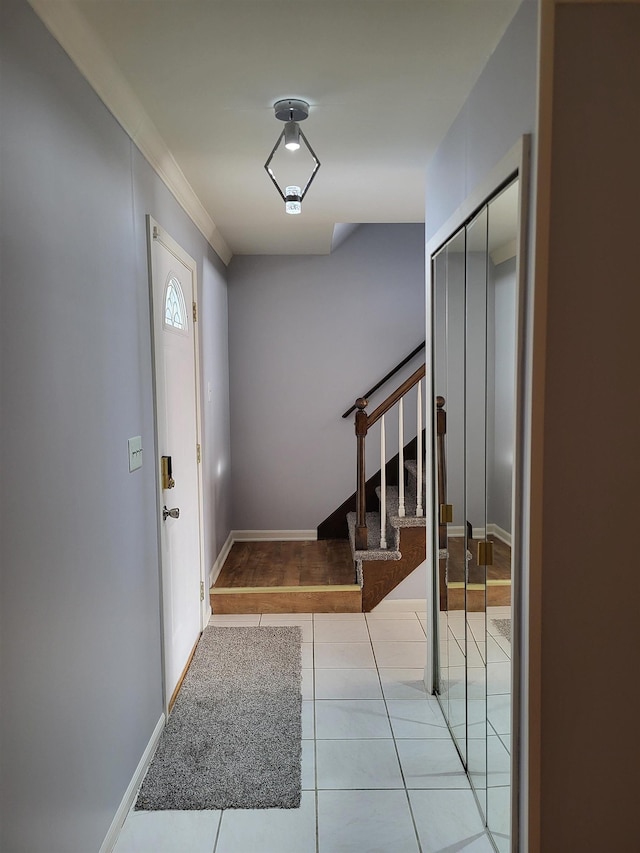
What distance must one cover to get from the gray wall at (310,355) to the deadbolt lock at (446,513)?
7.61ft

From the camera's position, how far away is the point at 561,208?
1392 mm

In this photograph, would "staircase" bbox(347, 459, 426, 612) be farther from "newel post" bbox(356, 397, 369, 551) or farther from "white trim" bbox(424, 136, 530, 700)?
"white trim" bbox(424, 136, 530, 700)

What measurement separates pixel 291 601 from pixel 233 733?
1330 millimetres

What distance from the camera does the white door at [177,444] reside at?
8.42ft

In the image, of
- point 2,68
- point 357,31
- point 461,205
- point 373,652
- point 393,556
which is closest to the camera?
point 2,68

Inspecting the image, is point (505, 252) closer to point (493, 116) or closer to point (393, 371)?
point (493, 116)

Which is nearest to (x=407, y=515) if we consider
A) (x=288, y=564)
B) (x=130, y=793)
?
(x=288, y=564)

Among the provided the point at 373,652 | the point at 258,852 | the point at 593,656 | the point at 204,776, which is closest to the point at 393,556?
the point at 373,652

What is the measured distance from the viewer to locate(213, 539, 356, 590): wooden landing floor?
402 cm

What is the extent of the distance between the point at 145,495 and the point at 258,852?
120 cm

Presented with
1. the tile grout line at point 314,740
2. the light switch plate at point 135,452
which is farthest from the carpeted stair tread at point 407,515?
the light switch plate at point 135,452

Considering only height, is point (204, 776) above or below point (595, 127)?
below

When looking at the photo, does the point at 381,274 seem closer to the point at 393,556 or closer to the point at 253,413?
the point at 253,413

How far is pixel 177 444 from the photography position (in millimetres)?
2908
